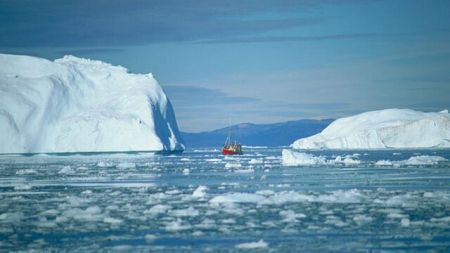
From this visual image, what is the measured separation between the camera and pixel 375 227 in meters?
14.4

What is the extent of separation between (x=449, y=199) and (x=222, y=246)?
9779mm

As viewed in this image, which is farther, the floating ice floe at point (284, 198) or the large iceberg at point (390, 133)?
the large iceberg at point (390, 133)

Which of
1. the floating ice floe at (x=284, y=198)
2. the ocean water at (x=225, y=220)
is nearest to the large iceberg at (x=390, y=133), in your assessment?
the ocean water at (x=225, y=220)

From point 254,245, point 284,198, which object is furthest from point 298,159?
point 254,245

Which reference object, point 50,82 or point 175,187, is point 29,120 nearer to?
point 50,82

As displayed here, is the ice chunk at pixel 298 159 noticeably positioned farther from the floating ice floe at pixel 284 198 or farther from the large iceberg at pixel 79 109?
the large iceberg at pixel 79 109

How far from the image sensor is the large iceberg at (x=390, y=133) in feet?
320

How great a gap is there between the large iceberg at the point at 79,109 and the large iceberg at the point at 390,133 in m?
29.0

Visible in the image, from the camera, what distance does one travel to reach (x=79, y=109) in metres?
87.2

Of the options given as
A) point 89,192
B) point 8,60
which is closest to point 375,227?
point 89,192

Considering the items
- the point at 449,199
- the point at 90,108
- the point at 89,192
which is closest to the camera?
the point at 449,199

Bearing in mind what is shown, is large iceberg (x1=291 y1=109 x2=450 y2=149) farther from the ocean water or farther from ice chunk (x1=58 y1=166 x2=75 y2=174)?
the ocean water

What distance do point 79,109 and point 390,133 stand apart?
4561 cm

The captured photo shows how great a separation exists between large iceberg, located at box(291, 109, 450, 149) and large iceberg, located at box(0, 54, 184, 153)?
29.0m
